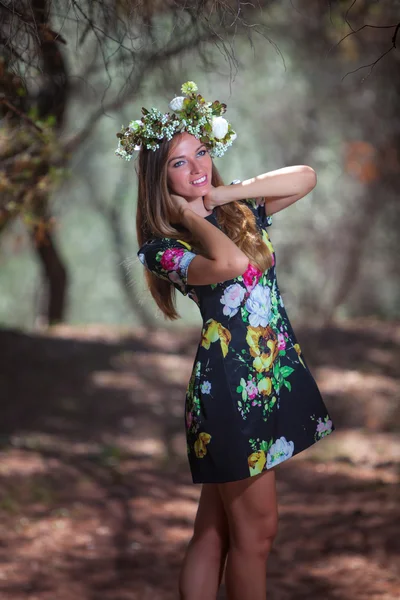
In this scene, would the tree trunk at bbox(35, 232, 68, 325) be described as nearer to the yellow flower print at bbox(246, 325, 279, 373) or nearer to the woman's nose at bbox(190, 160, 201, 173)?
the woman's nose at bbox(190, 160, 201, 173)

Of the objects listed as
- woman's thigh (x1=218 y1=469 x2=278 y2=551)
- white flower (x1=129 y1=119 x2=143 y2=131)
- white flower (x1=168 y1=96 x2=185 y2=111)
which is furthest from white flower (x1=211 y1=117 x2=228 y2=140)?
woman's thigh (x1=218 y1=469 x2=278 y2=551)

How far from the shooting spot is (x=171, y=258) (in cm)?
222

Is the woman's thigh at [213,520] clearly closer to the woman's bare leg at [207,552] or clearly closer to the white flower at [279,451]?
the woman's bare leg at [207,552]

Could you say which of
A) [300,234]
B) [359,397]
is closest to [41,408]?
[359,397]

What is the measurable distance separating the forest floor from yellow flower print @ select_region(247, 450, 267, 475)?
4.53 ft

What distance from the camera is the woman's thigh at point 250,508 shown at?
7.50 ft

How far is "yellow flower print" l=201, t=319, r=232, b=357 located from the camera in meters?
2.25

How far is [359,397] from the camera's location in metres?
6.63

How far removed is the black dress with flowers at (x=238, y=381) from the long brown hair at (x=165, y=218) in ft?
0.14

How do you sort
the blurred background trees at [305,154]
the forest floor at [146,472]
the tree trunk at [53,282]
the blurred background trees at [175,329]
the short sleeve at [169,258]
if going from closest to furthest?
the short sleeve at [169,258]
the blurred background trees at [175,329]
the forest floor at [146,472]
the blurred background trees at [305,154]
the tree trunk at [53,282]

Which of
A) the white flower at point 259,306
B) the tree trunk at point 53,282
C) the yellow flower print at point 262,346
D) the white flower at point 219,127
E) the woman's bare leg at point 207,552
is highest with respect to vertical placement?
the tree trunk at point 53,282

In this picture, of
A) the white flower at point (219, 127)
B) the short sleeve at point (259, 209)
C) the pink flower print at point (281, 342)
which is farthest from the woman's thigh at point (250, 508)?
Result: the white flower at point (219, 127)

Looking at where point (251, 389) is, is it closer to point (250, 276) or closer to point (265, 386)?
point (265, 386)

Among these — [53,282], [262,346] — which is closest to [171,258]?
[262,346]
